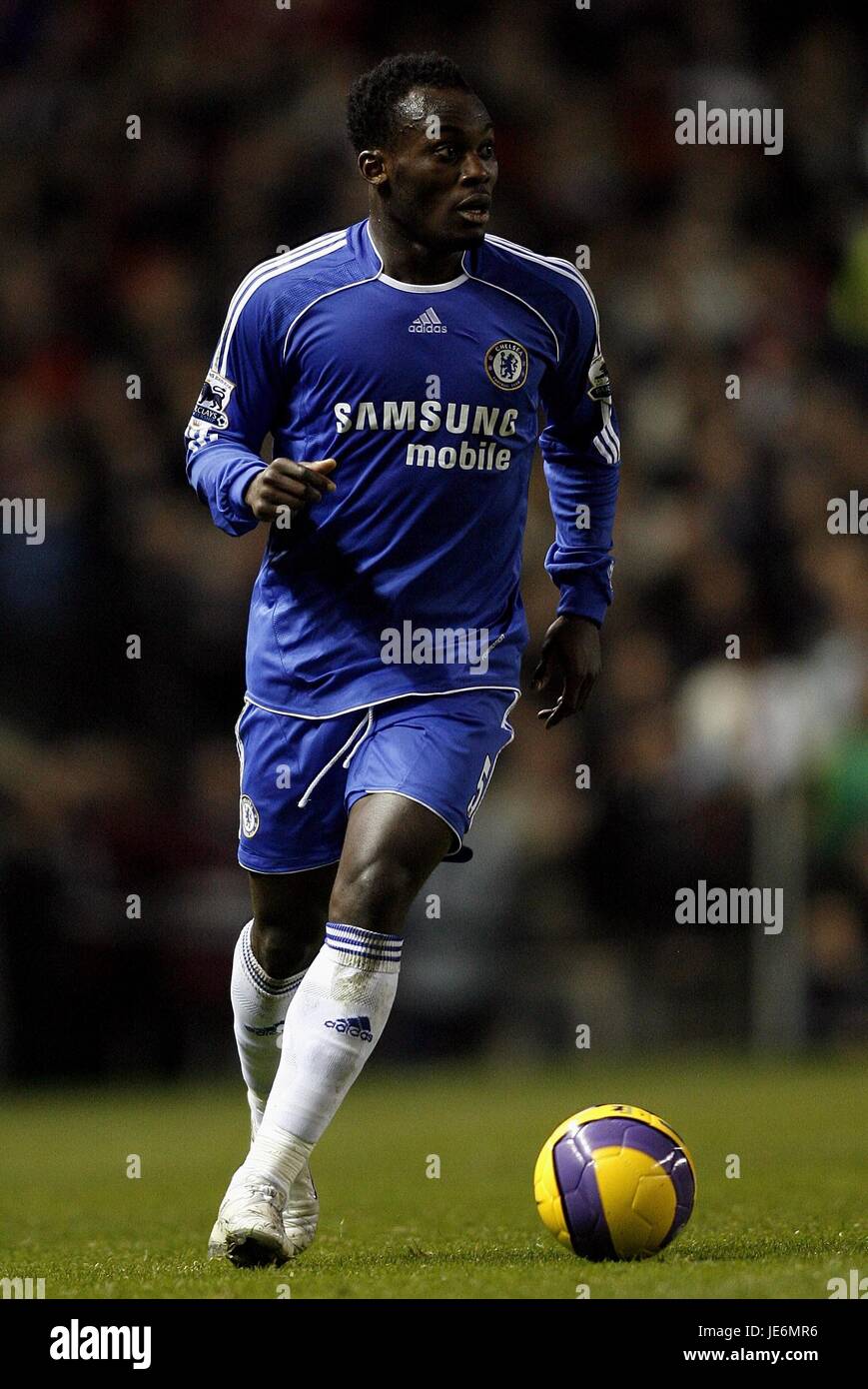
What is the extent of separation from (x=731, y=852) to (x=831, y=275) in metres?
4.68

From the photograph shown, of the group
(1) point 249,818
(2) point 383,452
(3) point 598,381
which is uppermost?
(3) point 598,381

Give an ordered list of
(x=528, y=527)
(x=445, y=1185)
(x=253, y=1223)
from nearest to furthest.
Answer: (x=253, y=1223) < (x=445, y=1185) < (x=528, y=527)

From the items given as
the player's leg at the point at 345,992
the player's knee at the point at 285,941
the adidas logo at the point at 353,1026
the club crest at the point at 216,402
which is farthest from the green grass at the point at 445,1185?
the club crest at the point at 216,402

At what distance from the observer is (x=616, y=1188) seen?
451 centimetres

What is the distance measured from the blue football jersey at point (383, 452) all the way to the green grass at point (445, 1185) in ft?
4.29

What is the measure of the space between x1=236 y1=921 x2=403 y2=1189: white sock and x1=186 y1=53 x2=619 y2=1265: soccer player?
0.04 m

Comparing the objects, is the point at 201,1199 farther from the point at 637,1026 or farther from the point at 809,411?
the point at 809,411

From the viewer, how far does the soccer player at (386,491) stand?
468 cm

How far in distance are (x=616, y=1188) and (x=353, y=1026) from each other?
0.67 meters

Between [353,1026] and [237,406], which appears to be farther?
[237,406]

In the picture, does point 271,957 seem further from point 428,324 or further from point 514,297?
point 514,297
